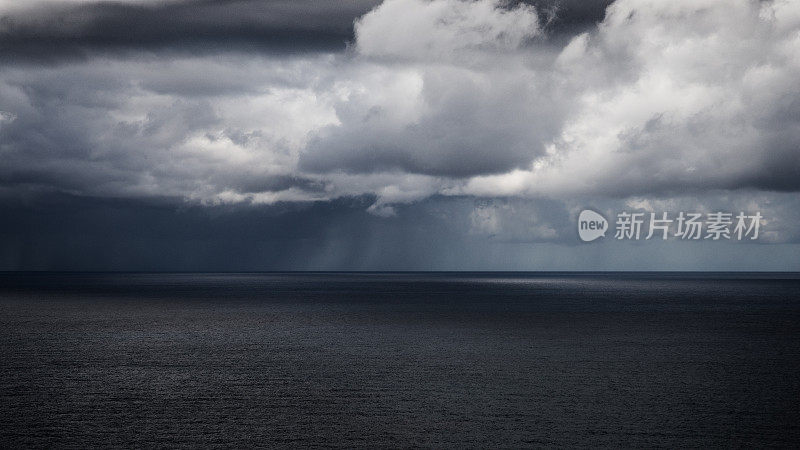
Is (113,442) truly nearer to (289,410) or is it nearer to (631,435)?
(289,410)

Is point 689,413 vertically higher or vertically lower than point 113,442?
higher

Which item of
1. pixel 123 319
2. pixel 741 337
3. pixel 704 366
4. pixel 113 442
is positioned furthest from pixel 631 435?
pixel 123 319

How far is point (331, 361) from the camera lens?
176 ft

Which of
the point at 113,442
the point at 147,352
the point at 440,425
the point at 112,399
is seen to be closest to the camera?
the point at 113,442

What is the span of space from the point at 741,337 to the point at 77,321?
277 ft

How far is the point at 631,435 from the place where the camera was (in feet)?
97.9

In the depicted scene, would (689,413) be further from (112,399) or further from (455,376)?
(112,399)

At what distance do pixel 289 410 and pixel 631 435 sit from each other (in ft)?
52.3

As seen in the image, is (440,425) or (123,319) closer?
(440,425)

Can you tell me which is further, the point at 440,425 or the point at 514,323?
the point at 514,323

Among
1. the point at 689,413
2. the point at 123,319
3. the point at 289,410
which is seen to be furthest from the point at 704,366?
the point at 123,319

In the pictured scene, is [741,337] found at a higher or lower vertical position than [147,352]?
higher

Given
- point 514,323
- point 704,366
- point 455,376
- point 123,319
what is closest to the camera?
point 455,376

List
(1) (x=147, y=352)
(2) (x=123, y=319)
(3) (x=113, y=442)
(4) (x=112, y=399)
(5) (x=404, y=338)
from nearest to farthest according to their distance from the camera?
(3) (x=113, y=442) → (4) (x=112, y=399) → (1) (x=147, y=352) → (5) (x=404, y=338) → (2) (x=123, y=319)
